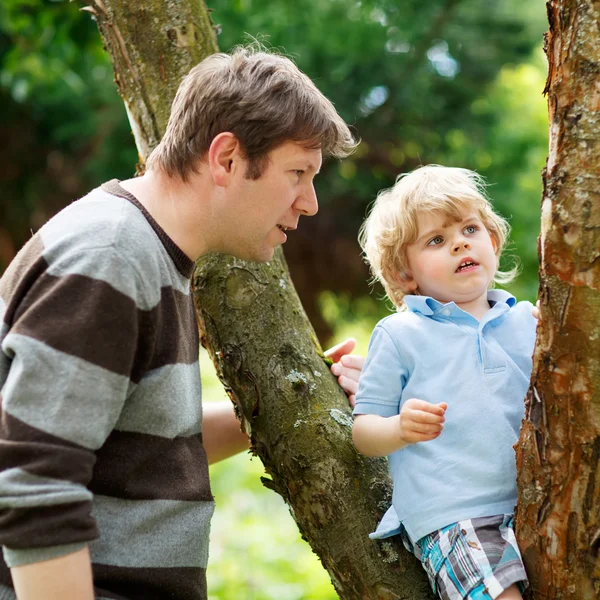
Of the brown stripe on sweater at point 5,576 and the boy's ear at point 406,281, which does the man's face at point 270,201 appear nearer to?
the boy's ear at point 406,281

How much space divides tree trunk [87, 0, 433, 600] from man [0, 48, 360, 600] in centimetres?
27

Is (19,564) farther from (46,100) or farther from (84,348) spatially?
(46,100)

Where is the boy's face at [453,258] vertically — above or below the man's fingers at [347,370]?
above

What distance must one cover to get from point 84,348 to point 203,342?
88 cm

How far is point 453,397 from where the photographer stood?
1848mm

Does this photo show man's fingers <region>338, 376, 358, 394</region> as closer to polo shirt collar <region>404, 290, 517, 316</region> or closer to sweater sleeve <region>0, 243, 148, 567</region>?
polo shirt collar <region>404, 290, 517, 316</region>

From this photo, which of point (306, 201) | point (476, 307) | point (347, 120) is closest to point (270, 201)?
point (306, 201)

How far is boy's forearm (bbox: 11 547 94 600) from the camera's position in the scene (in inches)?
56.5

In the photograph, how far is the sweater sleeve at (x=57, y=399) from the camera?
1409mm

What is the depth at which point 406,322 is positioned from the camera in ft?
6.43

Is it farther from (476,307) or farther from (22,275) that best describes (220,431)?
(22,275)

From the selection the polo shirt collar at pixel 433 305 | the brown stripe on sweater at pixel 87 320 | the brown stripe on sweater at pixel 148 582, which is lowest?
the brown stripe on sweater at pixel 148 582

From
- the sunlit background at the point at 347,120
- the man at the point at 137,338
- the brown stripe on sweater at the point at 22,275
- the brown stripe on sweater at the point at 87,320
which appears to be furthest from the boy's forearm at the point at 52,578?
the sunlit background at the point at 347,120

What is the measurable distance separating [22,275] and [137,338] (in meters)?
0.25
